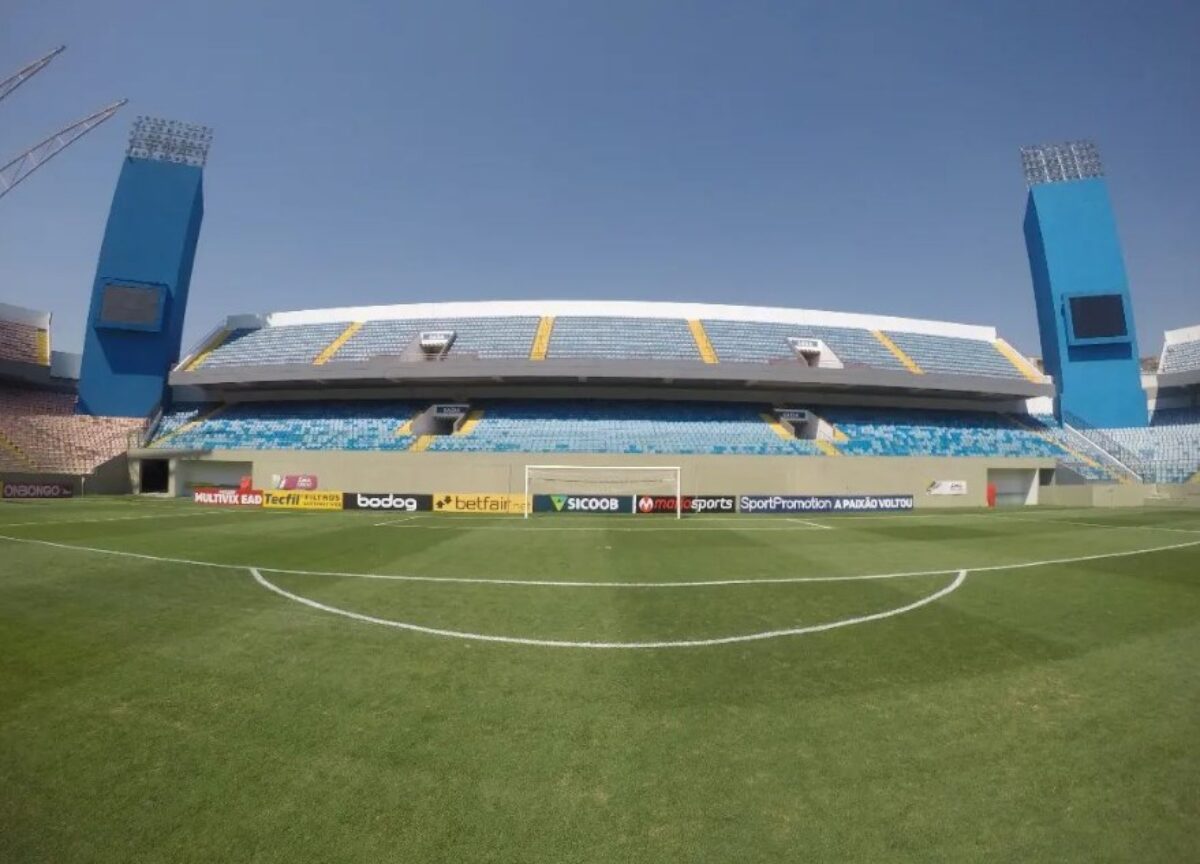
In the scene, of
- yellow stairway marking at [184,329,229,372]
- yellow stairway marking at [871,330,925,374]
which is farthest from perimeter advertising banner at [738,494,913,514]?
yellow stairway marking at [184,329,229,372]

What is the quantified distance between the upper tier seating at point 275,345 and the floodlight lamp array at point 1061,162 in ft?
193

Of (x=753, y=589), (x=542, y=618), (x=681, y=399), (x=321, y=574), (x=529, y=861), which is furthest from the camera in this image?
(x=681, y=399)

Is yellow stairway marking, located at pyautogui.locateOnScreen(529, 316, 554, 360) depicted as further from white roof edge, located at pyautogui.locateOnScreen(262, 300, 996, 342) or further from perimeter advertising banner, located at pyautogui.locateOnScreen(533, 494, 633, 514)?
perimeter advertising banner, located at pyautogui.locateOnScreen(533, 494, 633, 514)

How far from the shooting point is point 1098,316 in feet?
144

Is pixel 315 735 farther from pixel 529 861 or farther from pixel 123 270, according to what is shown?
pixel 123 270

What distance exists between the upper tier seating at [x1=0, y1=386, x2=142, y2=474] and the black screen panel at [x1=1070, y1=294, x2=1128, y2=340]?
7151 centimetres

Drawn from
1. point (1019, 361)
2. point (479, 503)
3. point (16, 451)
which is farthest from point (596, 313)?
point (16, 451)

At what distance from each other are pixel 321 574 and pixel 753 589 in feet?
27.8

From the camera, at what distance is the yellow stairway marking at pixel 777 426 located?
128ft

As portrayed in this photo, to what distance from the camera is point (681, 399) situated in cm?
4188

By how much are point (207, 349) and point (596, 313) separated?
31389mm

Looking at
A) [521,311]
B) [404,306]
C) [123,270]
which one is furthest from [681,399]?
[123,270]

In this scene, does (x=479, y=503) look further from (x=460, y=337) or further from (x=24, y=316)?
(x=24, y=316)

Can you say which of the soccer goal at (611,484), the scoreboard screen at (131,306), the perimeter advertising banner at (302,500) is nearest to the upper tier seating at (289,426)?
the perimeter advertising banner at (302,500)
